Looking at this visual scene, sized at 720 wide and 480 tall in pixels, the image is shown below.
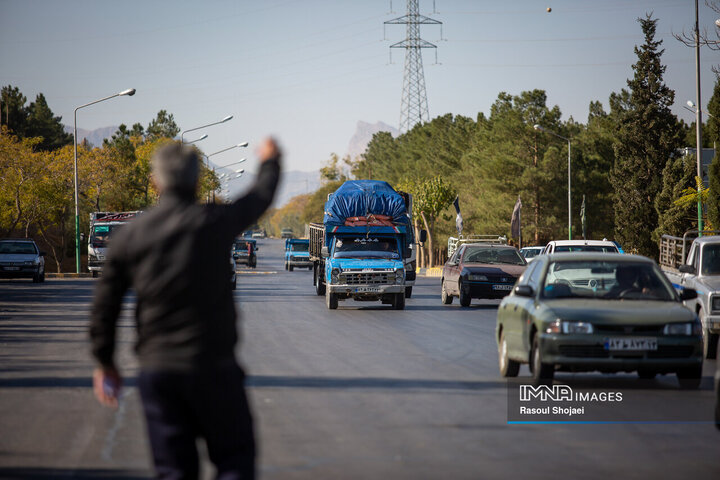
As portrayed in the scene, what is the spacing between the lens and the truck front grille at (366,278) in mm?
27406

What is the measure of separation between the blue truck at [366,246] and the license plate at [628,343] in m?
16.1

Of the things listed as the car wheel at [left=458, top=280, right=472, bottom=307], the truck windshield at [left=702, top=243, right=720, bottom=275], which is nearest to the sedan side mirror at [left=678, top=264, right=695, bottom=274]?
the truck windshield at [left=702, top=243, right=720, bottom=275]

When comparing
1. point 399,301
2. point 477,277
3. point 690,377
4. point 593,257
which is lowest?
point 399,301

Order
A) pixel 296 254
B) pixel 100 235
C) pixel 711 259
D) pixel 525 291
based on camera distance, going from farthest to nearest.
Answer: pixel 296 254 → pixel 100 235 → pixel 711 259 → pixel 525 291

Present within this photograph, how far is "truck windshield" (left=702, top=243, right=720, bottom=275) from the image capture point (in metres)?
16.2

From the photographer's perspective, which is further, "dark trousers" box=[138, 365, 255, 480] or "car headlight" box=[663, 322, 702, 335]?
"car headlight" box=[663, 322, 702, 335]

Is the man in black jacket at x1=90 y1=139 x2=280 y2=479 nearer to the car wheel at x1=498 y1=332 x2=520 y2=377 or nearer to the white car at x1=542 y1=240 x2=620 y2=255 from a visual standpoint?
the car wheel at x1=498 y1=332 x2=520 y2=377

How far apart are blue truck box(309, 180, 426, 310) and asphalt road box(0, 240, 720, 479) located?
851cm

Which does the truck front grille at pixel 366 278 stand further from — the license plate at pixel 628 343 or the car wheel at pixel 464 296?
the license plate at pixel 628 343

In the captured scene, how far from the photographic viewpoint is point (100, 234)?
54.8 meters

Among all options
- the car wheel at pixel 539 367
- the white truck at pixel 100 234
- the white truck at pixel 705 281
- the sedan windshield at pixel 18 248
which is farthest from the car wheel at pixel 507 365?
the white truck at pixel 100 234

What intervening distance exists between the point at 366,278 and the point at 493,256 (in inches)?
157

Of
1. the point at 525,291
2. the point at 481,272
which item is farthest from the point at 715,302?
the point at 481,272

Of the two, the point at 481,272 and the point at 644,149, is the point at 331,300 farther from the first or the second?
the point at 644,149
